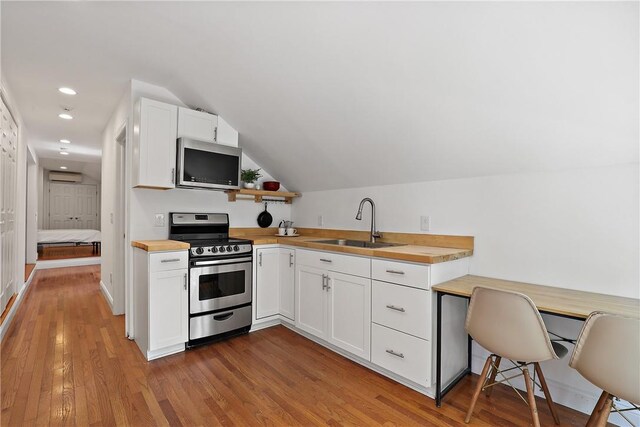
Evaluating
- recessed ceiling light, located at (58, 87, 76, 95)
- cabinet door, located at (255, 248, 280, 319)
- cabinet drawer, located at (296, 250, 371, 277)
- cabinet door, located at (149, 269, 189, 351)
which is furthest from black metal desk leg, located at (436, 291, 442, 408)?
recessed ceiling light, located at (58, 87, 76, 95)

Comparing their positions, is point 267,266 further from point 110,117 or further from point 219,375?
point 110,117

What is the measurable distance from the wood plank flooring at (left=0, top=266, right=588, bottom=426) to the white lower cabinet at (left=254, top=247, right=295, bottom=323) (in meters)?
0.25

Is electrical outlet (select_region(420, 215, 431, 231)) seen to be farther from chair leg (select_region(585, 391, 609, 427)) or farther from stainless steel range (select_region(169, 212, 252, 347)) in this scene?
stainless steel range (select_region(169, 212, 252, 347))

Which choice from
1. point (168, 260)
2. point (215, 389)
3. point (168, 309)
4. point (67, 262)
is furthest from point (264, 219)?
point (67, 262)

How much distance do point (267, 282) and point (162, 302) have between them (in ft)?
3.18

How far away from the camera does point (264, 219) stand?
3.82 metres

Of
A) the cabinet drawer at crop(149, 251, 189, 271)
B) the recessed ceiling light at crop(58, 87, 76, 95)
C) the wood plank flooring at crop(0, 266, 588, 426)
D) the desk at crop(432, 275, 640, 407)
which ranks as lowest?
the wood plank flooring at crop(0, 266, 588, 426)

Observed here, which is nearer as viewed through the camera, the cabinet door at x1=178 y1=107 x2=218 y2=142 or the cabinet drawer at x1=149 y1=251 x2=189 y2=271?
the cabinet drawer at x1=149 y1=251 x2=189 y2=271

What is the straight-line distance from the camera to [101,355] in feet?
8.38

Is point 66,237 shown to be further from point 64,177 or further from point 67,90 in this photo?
point 67,90

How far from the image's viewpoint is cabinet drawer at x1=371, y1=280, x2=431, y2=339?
1998mm

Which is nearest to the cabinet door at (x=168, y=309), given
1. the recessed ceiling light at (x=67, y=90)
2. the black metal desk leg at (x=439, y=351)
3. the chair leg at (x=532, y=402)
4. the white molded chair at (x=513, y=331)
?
the black metal desk leg at (x=439, y=351)

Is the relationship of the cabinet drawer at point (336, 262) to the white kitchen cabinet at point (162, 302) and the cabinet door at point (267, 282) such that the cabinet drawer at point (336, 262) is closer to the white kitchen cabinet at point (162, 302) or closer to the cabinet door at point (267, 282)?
the cabinet door at point (267, 282)

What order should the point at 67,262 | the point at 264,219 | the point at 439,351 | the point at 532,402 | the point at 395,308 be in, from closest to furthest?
the point at 532,402 → the point at 439,351 → the point at 395,308 → the point at 264,219 → the point at 67,262
